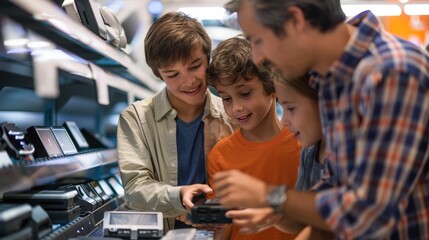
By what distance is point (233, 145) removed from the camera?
2467 mm

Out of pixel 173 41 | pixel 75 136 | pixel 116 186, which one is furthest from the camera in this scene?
pixel 116 186

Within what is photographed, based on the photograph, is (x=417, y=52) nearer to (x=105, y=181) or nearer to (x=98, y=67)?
(x=98, y=67)

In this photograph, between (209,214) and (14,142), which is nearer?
(209,214)

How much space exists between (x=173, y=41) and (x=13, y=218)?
101cm

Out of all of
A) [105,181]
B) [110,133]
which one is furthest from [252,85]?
[110,133]

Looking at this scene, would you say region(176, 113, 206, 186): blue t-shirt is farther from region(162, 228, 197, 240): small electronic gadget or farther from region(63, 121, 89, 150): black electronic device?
region(63, 121, 89, 150): black electronic device

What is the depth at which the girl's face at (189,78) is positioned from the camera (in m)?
2.42

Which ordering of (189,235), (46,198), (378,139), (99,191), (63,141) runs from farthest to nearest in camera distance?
1. (99,191)
2. (63,141)
3. (46,198)
4. (189,235)
5. (378,139)

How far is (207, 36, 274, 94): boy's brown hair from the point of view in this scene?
2324mm

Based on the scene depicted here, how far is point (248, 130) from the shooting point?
2.48 m

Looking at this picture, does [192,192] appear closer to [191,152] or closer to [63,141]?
[191,152]

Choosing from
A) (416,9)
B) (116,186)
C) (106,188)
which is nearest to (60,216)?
(106,188)

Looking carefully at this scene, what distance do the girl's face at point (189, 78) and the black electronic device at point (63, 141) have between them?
708mm

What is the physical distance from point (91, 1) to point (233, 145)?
1.20 meters
